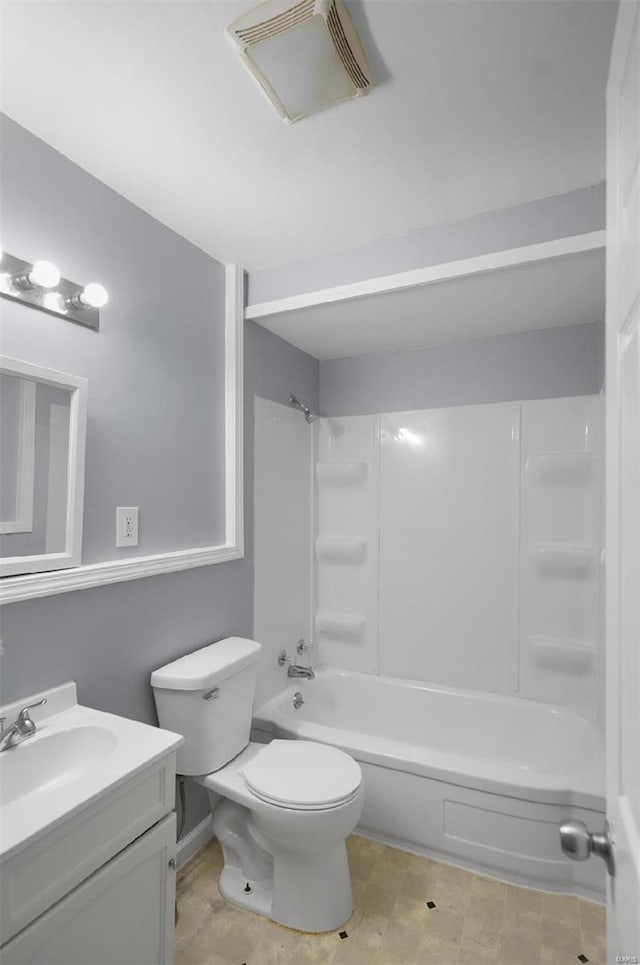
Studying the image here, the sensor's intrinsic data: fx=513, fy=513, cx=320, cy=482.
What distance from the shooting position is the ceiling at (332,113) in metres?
1.19

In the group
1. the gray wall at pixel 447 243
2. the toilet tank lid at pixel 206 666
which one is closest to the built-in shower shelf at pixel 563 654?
the toilet tank lid at pixel 206 666

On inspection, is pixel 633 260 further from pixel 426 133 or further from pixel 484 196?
pixel 484 196

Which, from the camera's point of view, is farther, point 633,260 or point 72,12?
point 72,12

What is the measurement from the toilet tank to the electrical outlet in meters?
0.48

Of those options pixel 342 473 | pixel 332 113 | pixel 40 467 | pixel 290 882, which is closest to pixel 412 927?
pixel 290 882

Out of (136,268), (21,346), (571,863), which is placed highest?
(136,268)

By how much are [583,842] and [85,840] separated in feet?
3.34

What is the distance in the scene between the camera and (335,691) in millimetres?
2863

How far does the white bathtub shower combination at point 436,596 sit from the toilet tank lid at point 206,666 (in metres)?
0.48

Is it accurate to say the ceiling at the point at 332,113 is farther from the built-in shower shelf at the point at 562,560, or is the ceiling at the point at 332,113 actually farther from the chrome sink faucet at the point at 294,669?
the chrome sink faucet at the point at 294,669

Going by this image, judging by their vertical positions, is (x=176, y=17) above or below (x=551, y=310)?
above

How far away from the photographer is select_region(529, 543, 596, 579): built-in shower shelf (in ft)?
8.13

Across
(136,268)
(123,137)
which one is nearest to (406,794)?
(136,268)

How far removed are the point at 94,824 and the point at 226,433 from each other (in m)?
1.54
